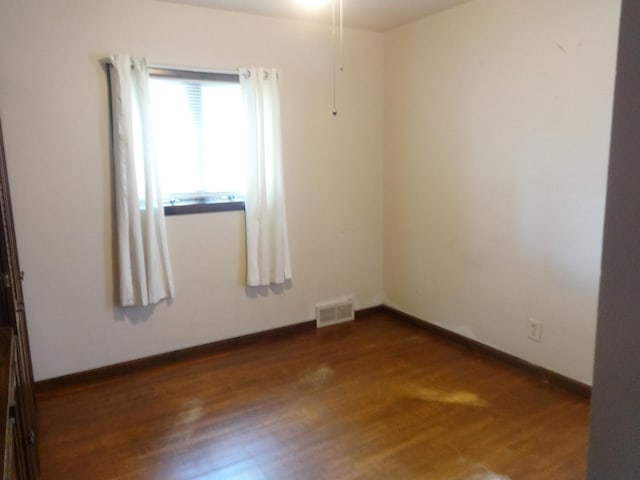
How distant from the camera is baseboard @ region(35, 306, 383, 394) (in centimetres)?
292

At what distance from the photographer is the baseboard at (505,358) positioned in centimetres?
274

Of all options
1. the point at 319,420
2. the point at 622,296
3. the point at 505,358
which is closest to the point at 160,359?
the point at 319,420

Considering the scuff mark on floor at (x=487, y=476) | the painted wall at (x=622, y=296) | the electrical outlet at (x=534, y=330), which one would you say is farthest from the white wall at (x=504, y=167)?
the painted wall at (x=622, y=296)

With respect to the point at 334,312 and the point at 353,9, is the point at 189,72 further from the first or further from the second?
the point at 334,312

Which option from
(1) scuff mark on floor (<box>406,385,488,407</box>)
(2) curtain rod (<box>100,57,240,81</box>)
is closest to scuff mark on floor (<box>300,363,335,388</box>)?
(1) scuff mark on floor (<box>406,385,488,407</box>)

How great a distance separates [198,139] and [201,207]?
468 mm

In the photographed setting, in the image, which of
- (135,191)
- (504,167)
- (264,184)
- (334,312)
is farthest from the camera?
(334,312)

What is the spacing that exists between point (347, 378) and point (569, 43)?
232cm

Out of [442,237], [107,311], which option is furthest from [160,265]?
[442,237]

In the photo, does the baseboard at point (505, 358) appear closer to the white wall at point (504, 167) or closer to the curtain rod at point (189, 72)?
the white wall at point (504, 167)

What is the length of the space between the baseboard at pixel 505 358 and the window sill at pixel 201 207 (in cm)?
171

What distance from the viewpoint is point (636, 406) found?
59 centimetres

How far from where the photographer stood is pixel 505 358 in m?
3.16

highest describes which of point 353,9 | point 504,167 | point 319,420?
point 353,9
